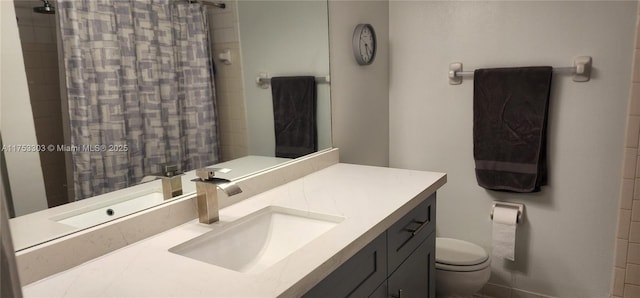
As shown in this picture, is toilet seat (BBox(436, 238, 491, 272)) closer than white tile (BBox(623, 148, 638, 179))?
No

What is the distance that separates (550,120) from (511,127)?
0.19 m

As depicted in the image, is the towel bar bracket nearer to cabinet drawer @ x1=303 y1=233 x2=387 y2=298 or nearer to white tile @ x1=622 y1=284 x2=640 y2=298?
white tile @ x1=622 y1=284 x2=640 y2=298

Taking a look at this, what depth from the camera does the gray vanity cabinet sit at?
45.8 inches

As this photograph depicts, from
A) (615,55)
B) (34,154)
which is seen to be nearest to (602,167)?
(615,55)

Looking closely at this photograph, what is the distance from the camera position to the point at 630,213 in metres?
1.97

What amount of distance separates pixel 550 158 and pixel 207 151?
178 centimetres

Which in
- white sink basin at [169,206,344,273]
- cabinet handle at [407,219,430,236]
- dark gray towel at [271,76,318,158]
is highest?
dark gray towel at [271,76,318,158]

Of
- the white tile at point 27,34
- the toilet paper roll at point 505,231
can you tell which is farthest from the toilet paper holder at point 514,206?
the white tile at point 27,34

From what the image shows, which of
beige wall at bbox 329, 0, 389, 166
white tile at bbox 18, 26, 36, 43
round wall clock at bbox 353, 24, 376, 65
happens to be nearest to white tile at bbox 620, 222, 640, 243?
beige wall at bbox 329, 0, 389, 166

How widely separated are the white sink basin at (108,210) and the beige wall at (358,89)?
1085mm

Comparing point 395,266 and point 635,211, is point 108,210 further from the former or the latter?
point 635,211

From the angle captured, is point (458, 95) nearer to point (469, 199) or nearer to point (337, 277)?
point (469, 199)

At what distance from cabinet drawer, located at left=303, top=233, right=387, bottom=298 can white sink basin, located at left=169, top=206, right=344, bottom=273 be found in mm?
148

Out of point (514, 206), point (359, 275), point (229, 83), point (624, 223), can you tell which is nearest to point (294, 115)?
point (229, 83)
